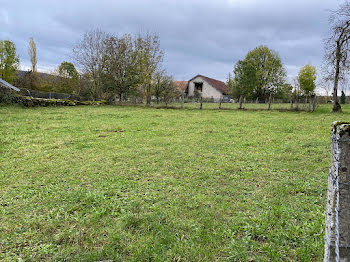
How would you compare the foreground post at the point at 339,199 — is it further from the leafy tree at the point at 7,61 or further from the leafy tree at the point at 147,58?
the leafy tree at the point at 7,61

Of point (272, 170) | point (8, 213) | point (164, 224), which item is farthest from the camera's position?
point (272, 170)

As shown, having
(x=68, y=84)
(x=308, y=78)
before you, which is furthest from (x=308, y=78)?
(x=68, y=84)

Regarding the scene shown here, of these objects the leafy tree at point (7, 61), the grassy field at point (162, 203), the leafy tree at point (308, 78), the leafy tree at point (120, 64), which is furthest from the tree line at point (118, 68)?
the leafy tree at point (308, 78)

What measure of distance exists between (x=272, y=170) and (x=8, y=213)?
4.30 metres

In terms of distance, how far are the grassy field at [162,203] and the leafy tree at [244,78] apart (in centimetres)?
3255

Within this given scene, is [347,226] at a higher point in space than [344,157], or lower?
lower

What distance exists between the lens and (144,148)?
5941mm

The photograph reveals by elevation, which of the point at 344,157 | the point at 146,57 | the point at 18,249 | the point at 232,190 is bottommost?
the point at 18,249

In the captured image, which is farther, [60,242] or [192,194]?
[192,194]

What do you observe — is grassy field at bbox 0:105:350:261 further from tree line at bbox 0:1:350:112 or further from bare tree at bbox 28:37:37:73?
bare tree at bbox 28:37:37:73

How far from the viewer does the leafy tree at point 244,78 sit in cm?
3625

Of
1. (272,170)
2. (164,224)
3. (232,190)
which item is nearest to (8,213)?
(164,224)

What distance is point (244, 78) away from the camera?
120ft

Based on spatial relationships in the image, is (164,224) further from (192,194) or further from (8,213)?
(8,213)
